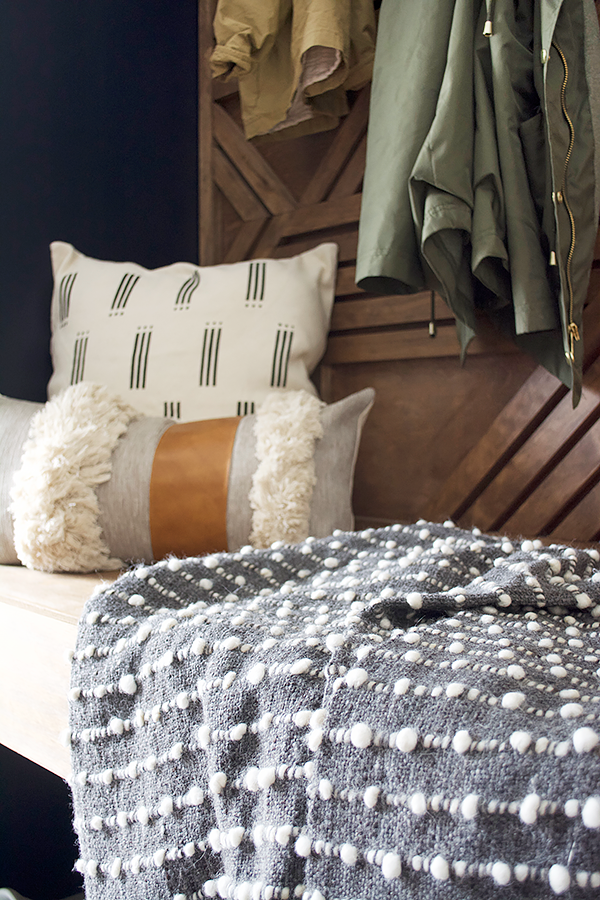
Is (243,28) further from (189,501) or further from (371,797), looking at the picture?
(371,797)

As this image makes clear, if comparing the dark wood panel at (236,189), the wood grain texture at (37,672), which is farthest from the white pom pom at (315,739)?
the dark wood panel at (236,189)

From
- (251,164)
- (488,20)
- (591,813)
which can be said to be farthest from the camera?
(251,164)

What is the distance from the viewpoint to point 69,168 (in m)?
1.48

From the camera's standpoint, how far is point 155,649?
54 centimetres

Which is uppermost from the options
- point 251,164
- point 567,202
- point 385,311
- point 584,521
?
point 251,164

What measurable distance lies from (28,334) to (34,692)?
0.95 meters

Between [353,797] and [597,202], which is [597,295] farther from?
[353,797]

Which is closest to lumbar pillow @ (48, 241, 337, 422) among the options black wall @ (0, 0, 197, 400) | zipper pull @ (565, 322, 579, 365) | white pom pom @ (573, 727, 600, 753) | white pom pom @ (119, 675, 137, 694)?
black wall @ (0, 0, 197, 400)

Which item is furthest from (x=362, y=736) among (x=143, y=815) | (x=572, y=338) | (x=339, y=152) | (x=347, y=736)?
(x=339, y=152)

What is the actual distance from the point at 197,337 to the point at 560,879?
1.09m

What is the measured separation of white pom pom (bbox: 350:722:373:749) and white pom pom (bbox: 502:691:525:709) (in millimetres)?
86

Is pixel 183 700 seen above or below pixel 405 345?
below

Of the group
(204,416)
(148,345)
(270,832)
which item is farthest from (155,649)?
(148,345)

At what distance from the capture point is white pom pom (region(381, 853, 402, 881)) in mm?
368
